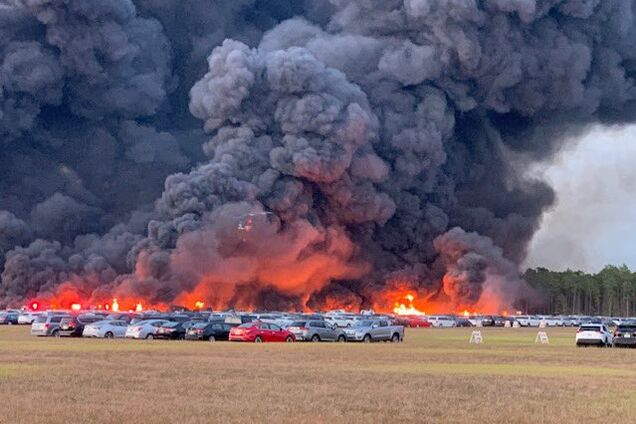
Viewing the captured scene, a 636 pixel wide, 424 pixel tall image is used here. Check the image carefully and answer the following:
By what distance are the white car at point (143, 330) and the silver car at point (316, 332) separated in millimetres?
7981

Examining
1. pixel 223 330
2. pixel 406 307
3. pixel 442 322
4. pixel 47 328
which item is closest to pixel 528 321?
pixel 406 307

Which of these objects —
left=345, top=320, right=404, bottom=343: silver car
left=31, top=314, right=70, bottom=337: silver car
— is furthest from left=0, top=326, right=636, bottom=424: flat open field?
left=31, top=314, right=70, bottom=337: silver car

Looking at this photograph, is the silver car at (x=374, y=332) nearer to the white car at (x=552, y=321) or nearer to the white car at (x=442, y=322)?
the white car at (x=442, y=322)

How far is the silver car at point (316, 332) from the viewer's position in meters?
59.5

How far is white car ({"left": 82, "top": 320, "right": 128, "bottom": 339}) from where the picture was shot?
62.6 metres

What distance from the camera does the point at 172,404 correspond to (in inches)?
920

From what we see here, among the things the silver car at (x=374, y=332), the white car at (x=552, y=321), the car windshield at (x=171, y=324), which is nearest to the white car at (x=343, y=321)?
the silver car at (x=374, y=332)

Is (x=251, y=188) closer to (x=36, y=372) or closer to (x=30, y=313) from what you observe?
(x=30, y=313)

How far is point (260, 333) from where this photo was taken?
191ft

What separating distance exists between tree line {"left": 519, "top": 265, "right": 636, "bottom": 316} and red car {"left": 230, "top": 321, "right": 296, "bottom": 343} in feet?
402

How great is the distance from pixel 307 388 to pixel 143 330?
36.5m

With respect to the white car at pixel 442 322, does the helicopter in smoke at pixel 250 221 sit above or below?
above

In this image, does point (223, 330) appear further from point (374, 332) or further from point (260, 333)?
point (374, 332)

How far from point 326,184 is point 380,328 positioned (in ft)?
124
